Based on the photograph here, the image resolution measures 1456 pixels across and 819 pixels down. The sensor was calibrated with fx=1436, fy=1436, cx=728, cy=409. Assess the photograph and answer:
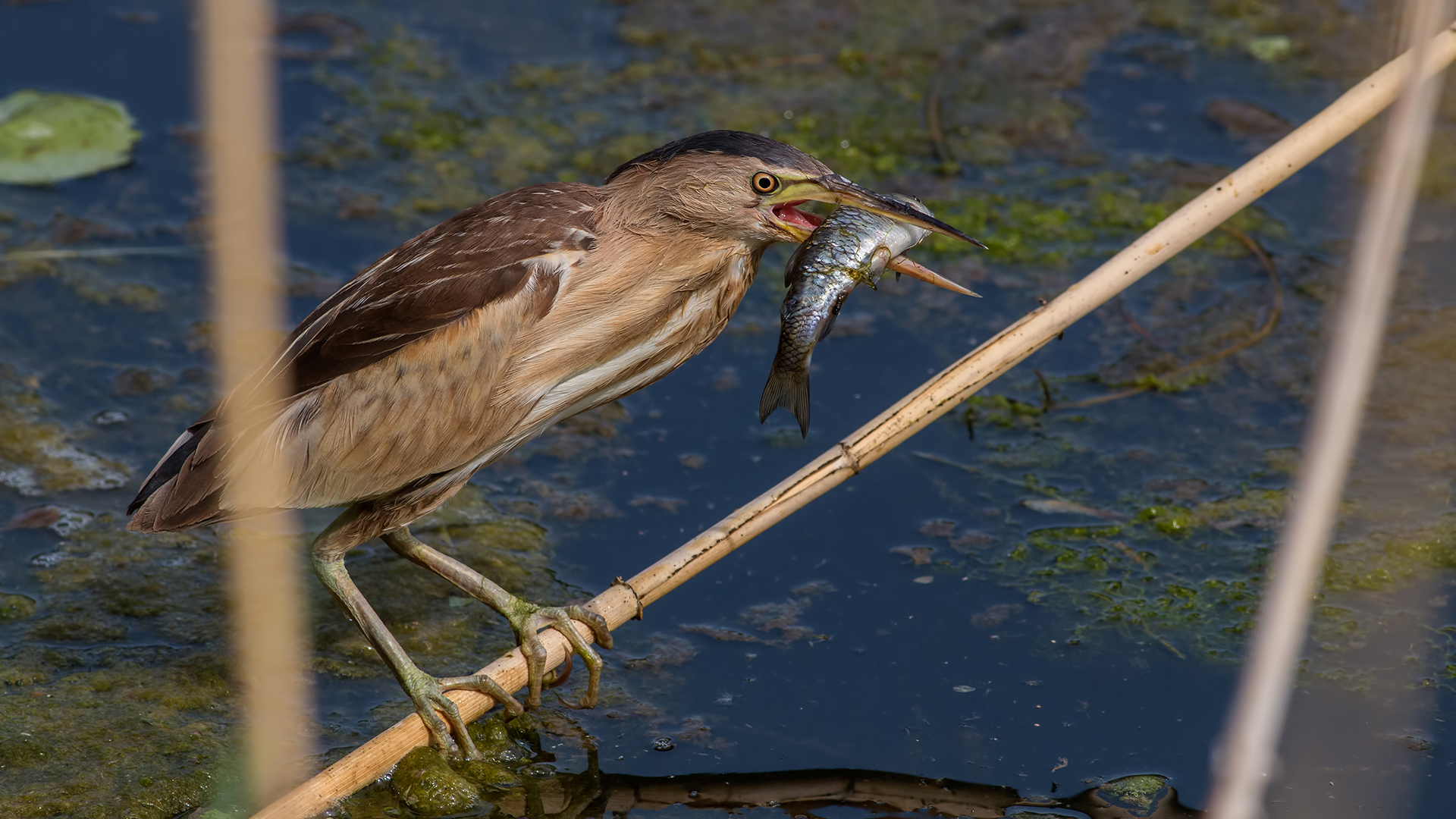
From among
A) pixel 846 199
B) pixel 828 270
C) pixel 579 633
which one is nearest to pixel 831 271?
pixel 828 270

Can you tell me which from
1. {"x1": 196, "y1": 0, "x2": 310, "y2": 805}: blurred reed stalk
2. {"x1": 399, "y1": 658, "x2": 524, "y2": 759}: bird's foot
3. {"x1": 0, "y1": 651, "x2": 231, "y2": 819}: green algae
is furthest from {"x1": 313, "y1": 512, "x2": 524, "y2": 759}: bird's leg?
{"x1": 196, "y1": 0, "x2": 310, "y2": 805}: blurred reed stalk

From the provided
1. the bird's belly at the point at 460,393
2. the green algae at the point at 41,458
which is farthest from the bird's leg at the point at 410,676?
the green algae at the point at 41,458

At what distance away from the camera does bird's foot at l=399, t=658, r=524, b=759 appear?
2.96 meters

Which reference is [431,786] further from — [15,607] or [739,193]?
[739,193]

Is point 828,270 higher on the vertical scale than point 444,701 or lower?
higher

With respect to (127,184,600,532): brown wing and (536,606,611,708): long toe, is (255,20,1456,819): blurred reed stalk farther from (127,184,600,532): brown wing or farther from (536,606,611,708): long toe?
(127,184,600,532): brown wing

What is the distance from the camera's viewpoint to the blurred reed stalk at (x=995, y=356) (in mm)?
2820

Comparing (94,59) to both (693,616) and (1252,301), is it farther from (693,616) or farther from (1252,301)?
(1252,301)

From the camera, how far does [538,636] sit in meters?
3.09

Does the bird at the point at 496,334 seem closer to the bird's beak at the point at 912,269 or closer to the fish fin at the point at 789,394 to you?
the bird's beak at the point at 912,269

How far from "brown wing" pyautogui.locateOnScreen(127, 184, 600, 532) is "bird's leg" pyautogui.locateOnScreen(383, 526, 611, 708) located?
0.45 metres

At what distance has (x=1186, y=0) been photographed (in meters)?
5.61

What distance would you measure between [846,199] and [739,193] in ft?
0.71

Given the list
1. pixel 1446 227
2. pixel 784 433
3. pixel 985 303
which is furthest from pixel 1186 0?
pixel 784 433
